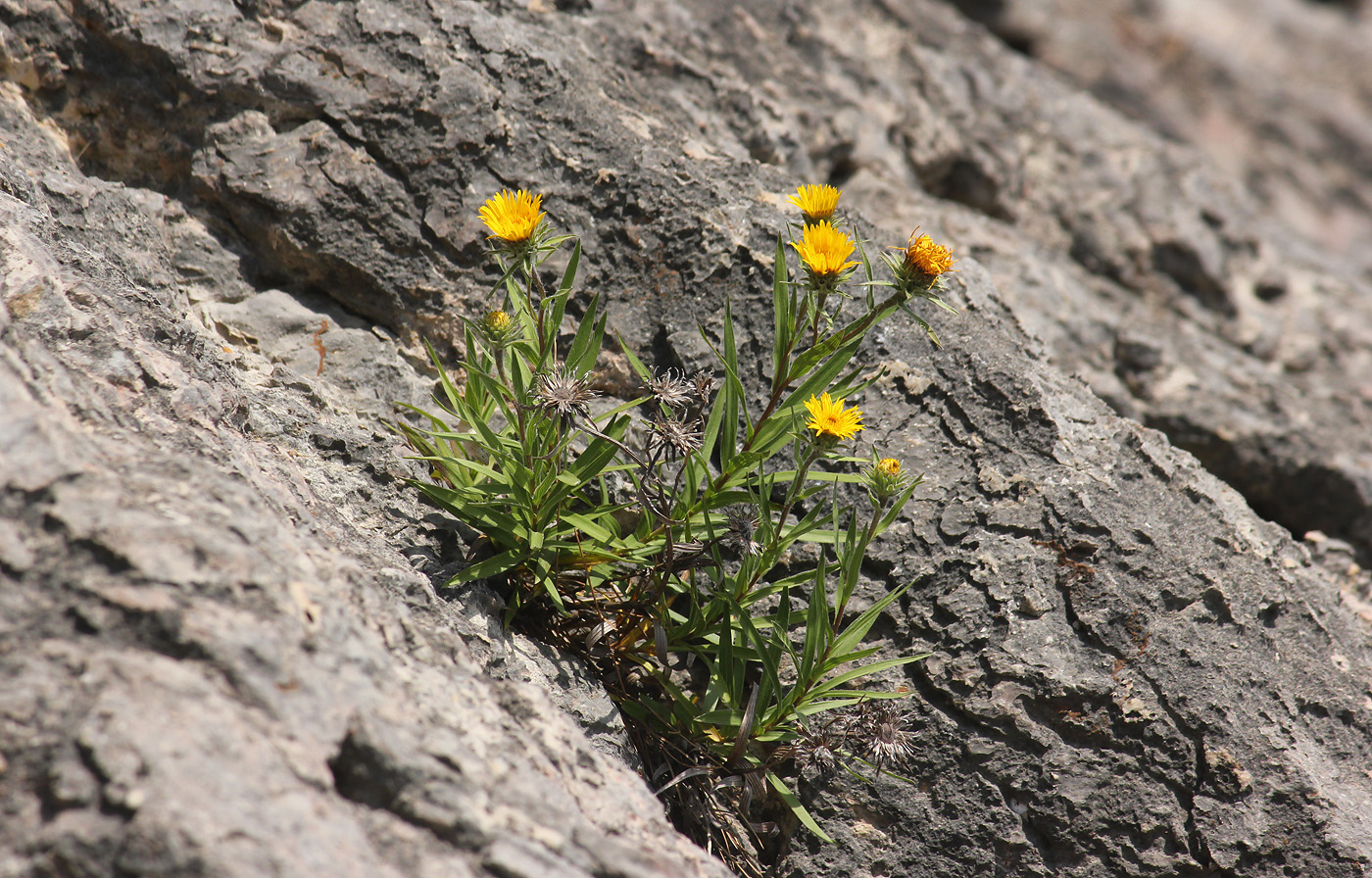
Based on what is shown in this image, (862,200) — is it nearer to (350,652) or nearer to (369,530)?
(369,530)

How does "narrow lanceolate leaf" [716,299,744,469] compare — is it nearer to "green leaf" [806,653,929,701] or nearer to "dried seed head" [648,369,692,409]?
"dried seed head" [648,369,692,409]

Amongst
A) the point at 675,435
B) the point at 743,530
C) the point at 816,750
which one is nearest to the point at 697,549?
the point at 743,530

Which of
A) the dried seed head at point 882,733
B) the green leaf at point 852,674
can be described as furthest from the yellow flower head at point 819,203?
the dried seed head at point 882,733

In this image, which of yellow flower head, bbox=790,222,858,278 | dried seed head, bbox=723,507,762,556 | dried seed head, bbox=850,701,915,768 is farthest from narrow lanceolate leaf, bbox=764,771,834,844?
yellow flower head, bbox=790,222,858,278

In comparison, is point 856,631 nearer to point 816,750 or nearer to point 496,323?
point 816,750

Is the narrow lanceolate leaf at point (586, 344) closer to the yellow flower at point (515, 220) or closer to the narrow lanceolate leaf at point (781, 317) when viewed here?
the yellow flower at point (515, 220)
